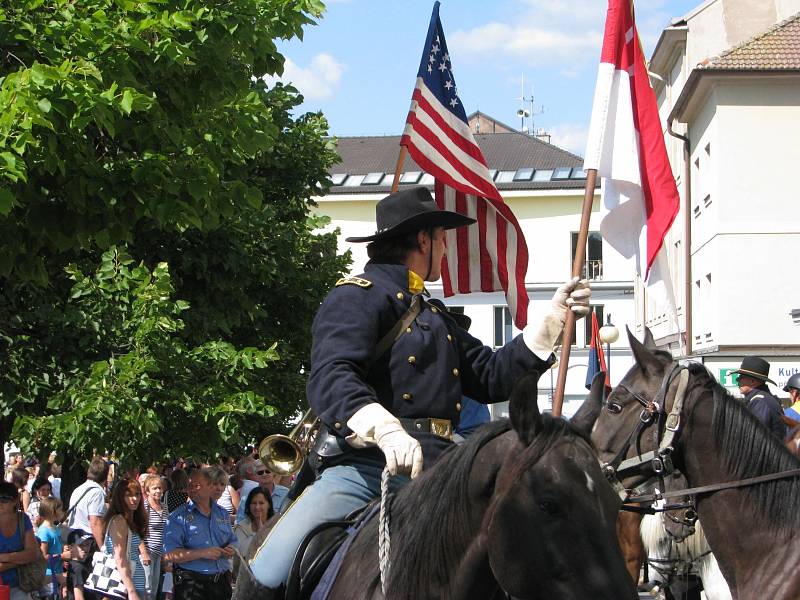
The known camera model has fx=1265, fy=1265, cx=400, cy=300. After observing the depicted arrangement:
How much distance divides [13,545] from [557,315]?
7624mm

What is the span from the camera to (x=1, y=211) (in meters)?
6.94

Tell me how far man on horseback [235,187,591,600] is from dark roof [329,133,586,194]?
50.4 meters

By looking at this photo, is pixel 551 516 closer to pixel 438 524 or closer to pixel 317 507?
pixel 438 524

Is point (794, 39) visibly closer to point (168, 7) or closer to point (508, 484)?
point (168, 7)

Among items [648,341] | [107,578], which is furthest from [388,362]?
[107,578]

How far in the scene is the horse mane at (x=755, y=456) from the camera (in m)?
5.62

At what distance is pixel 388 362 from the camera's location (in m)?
4.41

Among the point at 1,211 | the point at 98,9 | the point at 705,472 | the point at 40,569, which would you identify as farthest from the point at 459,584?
the point at 40,569

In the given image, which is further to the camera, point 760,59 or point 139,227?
point 760,59

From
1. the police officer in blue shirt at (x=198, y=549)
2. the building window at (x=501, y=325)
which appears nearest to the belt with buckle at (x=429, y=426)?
the police officer in blue shirt at (x=198, y=549)

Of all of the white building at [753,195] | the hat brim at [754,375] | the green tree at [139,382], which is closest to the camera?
the hat brim at [754,375]

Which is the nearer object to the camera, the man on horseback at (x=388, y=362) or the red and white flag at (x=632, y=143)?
the man on horseback at (x=388, y=362)

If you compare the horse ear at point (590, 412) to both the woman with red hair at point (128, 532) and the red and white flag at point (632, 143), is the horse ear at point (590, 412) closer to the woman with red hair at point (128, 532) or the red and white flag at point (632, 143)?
the red and white flag at point (632, 143)

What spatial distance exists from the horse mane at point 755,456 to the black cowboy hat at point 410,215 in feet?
6.46
